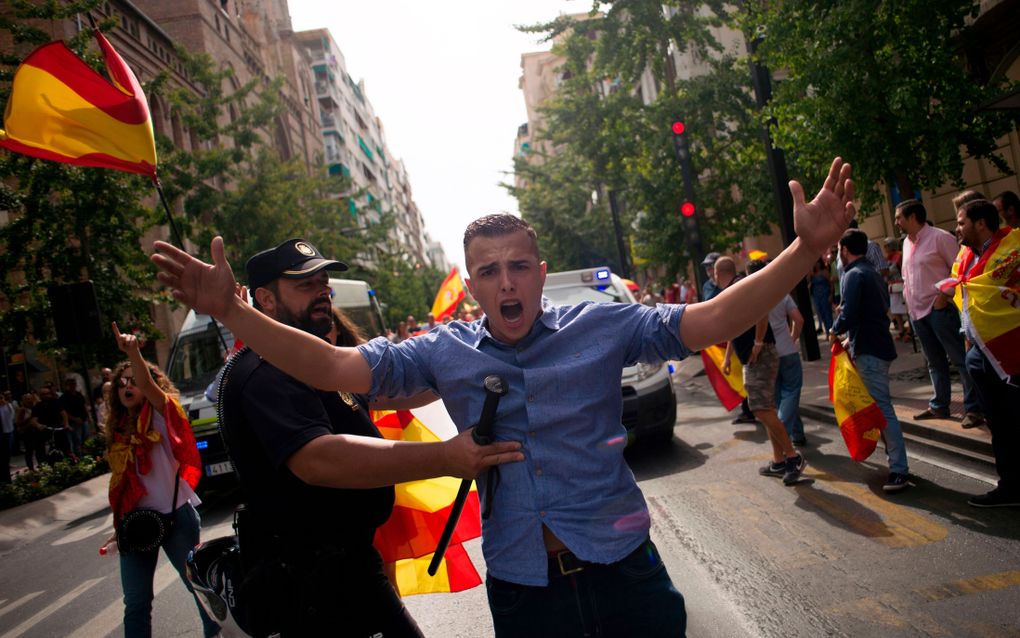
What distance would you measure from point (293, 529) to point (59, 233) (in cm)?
1421

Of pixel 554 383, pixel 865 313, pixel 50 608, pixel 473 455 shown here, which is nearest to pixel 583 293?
pixel 865 313

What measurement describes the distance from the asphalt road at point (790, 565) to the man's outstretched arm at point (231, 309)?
8.94ft

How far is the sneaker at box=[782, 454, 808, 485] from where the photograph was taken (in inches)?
253

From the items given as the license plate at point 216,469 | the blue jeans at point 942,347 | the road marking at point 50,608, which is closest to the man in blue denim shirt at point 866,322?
the blue jeans at point 942,347

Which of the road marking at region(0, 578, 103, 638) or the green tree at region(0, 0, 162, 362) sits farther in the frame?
the green tree at region(0, 0, 162, 362)

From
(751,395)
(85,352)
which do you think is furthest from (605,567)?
(85,352)

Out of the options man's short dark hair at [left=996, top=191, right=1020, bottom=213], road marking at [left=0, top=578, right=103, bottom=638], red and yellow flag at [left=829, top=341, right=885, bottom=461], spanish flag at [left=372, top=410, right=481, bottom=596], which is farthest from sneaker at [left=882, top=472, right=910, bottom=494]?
road marking at [left=0, top=578, right=103, bottom=638]

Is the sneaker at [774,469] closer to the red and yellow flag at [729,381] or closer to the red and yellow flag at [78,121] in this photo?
the red and yellow flag at [729,381]

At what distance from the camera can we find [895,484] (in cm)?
577

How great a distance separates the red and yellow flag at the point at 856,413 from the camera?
19.3ft

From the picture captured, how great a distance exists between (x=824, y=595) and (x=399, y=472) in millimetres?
2903

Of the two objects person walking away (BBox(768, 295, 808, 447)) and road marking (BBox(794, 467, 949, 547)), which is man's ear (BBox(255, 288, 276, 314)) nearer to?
road marking (BBox(794, 467, 949, 547))

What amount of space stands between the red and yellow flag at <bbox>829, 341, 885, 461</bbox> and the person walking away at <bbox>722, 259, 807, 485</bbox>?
0.58m

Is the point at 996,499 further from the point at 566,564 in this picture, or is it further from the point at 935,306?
the point at 566,564
